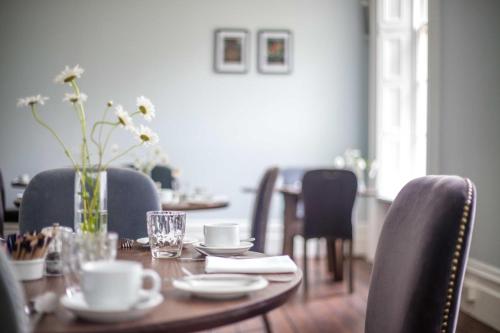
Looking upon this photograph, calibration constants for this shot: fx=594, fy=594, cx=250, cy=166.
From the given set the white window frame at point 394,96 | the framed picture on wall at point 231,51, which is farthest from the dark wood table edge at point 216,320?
the framed picture on wall at point 231,51

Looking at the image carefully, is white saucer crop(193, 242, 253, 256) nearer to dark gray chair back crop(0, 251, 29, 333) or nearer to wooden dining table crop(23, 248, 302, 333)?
wooden dining table crop(23, 248, 302, 333)

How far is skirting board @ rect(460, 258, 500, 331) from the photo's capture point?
3.07 metres

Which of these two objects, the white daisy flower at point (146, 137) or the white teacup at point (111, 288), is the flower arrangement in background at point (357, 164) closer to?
the white daisy flower at point (146, 137)

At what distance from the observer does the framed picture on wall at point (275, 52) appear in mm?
5688

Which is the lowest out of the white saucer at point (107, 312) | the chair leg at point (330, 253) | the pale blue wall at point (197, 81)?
the chair leg at point (330, 253)

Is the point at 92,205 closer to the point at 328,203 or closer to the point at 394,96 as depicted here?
the point at 328,203

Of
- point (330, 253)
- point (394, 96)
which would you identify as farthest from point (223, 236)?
point (394, 96)

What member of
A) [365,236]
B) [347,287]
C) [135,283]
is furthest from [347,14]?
[135,283]

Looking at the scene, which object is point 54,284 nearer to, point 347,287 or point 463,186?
point 463,186

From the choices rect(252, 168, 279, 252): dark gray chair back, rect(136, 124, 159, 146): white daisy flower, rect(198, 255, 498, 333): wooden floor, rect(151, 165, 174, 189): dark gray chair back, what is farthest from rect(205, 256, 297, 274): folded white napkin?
rect(151, 165, 174, 189): dark gray chair back

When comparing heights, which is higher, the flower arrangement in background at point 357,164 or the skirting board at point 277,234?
the flower arrangement in background at point 357,164

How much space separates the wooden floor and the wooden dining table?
218 centimetres

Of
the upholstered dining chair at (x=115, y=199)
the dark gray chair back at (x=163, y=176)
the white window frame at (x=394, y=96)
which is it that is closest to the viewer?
the upholstered dining chair at (x=115, y=199)

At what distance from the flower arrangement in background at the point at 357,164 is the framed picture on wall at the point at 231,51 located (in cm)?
126
